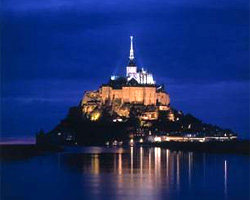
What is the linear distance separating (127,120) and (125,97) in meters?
3.48

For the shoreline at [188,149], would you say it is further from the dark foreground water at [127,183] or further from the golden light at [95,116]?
the dark foreground water at [127,183]

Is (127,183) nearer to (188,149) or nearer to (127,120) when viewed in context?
(188,149)

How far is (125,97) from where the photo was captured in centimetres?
10131

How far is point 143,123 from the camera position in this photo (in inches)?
3925

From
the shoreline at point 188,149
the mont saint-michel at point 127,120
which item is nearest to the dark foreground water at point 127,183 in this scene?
the shoreline at point 188,149

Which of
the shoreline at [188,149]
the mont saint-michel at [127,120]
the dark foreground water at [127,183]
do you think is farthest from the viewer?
the mont saint-michel at [127,120]

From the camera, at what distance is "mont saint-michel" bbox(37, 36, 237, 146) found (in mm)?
99438

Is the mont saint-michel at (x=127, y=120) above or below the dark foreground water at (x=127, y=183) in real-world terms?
above

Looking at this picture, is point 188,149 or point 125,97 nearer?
point 188,149

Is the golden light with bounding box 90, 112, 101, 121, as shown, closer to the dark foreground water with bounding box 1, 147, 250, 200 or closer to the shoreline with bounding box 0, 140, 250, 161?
the shoreline with bounding box 0, 140, 250, 161

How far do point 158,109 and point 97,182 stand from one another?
74.3m

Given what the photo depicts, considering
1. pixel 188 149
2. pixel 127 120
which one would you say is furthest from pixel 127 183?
pixel 127 120

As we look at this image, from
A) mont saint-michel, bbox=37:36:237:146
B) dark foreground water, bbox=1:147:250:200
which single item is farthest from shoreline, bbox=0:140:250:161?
dark foreground water, bbox=1:147:250:200

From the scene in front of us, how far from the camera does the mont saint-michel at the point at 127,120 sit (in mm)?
99438
